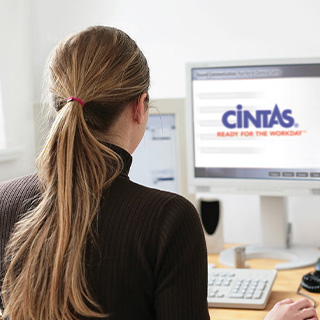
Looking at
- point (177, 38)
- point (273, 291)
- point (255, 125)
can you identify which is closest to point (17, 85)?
point (177, 38)

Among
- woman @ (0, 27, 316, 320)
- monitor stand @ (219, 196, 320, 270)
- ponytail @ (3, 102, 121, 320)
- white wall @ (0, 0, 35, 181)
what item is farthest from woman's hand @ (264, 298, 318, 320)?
white wall @ (0, 0, 35, 181)

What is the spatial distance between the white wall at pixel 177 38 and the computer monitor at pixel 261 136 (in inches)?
7.1

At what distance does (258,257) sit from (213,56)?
0.67 meters

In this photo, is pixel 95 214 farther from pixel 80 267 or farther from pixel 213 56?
pixel 213 56

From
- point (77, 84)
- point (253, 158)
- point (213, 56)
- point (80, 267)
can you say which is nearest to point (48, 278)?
point (80, 267)

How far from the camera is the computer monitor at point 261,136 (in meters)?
1.82

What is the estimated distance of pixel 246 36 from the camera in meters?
2.07

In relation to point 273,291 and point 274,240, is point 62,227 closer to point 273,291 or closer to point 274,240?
point 273,291

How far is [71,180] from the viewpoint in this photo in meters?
0.99

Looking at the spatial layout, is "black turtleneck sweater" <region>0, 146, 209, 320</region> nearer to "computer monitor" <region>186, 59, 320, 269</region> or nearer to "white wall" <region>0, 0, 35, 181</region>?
"computer monitor" <region>186, 59, 320, 269</region>

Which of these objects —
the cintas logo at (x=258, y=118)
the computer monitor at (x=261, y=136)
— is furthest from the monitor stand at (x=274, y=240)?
the cintas logo at (x=258, y=118)

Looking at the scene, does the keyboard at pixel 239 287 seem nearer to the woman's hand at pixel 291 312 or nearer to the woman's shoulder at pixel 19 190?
the woman's hand at pixel 291 312

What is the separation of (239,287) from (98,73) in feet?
2.58

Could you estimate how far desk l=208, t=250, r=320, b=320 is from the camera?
1473mm
